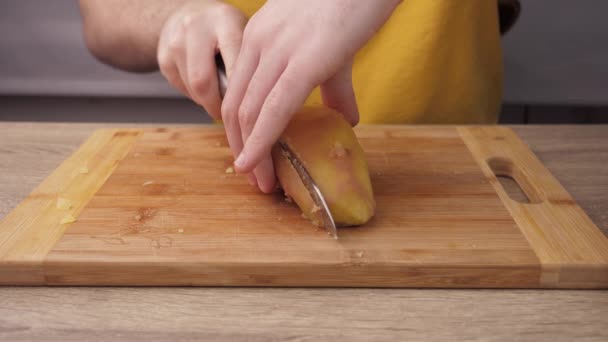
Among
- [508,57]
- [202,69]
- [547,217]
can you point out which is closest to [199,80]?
[202,69]

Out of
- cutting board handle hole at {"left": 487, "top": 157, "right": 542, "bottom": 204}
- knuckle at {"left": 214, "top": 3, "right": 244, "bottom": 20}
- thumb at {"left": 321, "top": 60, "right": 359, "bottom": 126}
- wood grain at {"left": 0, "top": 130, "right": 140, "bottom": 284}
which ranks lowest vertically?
cutting board handle hole at {"left": 487, "top": 157, "right": 542, "bottom": 204}

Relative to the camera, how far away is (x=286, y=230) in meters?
0.81

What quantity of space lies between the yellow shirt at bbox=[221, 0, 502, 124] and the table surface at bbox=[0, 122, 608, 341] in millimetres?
759

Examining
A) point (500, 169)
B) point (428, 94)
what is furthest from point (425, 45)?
point (500, 169)

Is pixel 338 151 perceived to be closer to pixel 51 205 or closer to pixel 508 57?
pixel 51 205

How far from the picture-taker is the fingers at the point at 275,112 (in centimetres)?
77

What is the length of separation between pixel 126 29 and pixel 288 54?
29.4 inches

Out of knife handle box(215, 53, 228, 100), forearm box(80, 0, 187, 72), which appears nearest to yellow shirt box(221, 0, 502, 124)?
forearm box(80, 0, 187, 72)

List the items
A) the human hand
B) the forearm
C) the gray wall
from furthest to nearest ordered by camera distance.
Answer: the gray wall
the forearm
the human hand

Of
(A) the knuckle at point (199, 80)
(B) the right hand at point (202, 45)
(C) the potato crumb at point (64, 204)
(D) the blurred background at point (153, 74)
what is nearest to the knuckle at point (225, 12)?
(B) the right hand at point (202, 45)

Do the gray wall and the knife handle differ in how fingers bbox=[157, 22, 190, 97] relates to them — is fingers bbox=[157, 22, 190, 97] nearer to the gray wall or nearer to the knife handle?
the knife handle

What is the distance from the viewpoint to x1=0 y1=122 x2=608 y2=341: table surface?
0.64 meters

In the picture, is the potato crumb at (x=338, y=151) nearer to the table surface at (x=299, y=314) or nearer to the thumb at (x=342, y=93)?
the thumb at (x=342, y=93)

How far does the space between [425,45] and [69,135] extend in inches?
31.7
